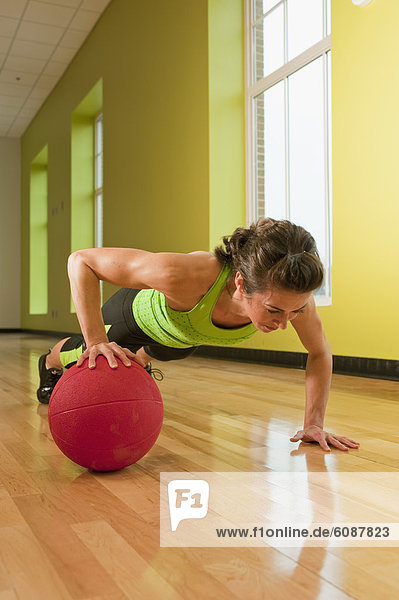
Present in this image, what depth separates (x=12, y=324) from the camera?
1248cm

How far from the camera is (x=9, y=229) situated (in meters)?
12.2

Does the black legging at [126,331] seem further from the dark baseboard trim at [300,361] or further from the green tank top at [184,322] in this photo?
the dark baseboard trim at [300,361]

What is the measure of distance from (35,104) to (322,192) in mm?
7498

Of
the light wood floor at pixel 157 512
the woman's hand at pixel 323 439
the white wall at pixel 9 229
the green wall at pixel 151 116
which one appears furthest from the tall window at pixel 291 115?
the white wall at pixel 9 229

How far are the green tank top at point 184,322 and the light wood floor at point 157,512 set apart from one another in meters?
0.32

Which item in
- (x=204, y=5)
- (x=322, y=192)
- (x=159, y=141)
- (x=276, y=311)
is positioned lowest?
(x=276, y=311)

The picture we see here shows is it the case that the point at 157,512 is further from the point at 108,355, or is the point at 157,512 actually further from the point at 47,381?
the point at 47,381

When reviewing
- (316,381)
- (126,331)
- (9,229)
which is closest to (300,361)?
(126,331)

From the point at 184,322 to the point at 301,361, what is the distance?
2.56 metres

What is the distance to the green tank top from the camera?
1.79m

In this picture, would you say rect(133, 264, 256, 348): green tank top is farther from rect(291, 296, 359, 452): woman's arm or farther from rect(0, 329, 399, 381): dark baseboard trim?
rect(0, 329, 399, 381): dark baseboard trim

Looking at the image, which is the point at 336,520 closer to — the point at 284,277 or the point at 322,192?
the point at 284,277

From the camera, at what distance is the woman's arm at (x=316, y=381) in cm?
184

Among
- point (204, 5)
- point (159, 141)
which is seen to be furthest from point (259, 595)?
point (159, 141)
